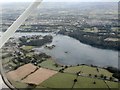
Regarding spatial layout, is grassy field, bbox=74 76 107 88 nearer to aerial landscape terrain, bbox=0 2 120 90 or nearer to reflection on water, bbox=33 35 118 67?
aerial landscape terrain, bbox=0 2 120 90

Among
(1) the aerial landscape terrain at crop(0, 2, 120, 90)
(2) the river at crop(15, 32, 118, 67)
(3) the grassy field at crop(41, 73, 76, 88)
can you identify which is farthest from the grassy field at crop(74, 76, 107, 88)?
(2) the river at crop(15, 32, 118, 67)

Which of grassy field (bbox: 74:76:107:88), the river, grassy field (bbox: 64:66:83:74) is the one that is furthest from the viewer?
the river

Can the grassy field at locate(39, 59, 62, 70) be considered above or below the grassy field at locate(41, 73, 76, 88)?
above

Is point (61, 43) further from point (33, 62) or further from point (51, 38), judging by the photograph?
point (33, 62)

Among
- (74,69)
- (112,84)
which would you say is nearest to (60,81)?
(74,69)

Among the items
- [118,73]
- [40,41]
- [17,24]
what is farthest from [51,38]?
[17,24]

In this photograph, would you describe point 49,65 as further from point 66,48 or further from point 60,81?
point 66,48
